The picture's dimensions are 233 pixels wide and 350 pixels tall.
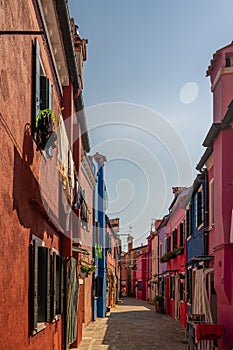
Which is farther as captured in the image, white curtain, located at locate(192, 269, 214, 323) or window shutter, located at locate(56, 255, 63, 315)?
white curtain, located at locate(192, 269, 214, 323)

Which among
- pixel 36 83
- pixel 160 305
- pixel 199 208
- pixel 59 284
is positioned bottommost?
pixel 160 305

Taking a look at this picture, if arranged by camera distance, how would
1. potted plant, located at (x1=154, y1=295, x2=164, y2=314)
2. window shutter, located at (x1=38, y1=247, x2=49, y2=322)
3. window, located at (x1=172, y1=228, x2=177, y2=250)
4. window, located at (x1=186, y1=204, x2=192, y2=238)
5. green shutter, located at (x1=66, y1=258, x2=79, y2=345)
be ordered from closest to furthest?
window shutter, located at (x1=38, y1=247, x2=49, y2=322) → green shutter, located at (x1=66, y1=258, x2=79, y2=345) → window, located at (x1=186, y1=204, x2=192, y2=238) → window, located at (x1=172, y1=228, x2=177, y2=250) → potted plant, located at (x1=154, y1=295, x2=164, y2=314)

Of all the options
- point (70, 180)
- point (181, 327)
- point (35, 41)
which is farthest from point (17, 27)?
point (181, 327)

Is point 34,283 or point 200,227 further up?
point 200,227

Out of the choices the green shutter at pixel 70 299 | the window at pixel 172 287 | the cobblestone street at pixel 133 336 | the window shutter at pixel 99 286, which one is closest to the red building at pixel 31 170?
the green shutter at pixel 70 299

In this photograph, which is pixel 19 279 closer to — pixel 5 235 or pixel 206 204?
pixel 5 235

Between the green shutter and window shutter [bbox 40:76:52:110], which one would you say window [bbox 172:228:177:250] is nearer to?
the green shutter

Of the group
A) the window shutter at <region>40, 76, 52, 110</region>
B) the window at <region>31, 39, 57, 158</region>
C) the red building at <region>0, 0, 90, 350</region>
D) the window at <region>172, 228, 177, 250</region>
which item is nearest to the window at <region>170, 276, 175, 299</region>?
the window at <region>172, 228, 177, 250</region>

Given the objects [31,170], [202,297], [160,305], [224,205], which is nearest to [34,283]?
[31,170]

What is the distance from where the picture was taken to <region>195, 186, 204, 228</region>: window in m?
17.3

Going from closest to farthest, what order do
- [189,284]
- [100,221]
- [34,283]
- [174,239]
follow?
[34,283], [189,284], [174,239], [100,221]

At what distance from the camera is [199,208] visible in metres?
17.8

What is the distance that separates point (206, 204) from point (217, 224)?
3747 millimetres

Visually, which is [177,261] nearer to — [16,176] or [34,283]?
[34,283]
